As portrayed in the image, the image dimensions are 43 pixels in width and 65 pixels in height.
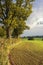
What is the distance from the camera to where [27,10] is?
51938mm

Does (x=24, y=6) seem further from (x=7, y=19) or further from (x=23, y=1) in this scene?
(x=7, y=19)

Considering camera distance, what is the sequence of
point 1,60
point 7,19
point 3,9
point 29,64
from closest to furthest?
point 1,60 → point 29,64 → point 7,19 → point 3,9

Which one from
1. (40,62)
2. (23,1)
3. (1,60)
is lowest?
(40,62)

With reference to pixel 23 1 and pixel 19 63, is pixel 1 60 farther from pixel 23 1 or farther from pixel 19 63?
pixel 23 1

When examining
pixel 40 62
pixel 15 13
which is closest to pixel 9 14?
pixel 15 13

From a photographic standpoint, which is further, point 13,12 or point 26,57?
point 13,12

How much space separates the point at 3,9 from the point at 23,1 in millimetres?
4744

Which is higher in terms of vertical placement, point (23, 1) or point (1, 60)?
point (23, 1)

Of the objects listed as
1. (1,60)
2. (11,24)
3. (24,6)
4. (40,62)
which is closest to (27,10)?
(24,6)

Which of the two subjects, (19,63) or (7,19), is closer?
(19,63)

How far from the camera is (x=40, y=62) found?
19.9 meters

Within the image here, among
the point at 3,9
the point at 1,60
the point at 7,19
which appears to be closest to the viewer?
the point at 1,60

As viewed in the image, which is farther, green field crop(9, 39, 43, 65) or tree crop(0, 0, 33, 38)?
tree crop(0, 0, 33, 38)

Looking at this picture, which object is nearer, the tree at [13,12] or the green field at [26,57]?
the green field at [26,57]
